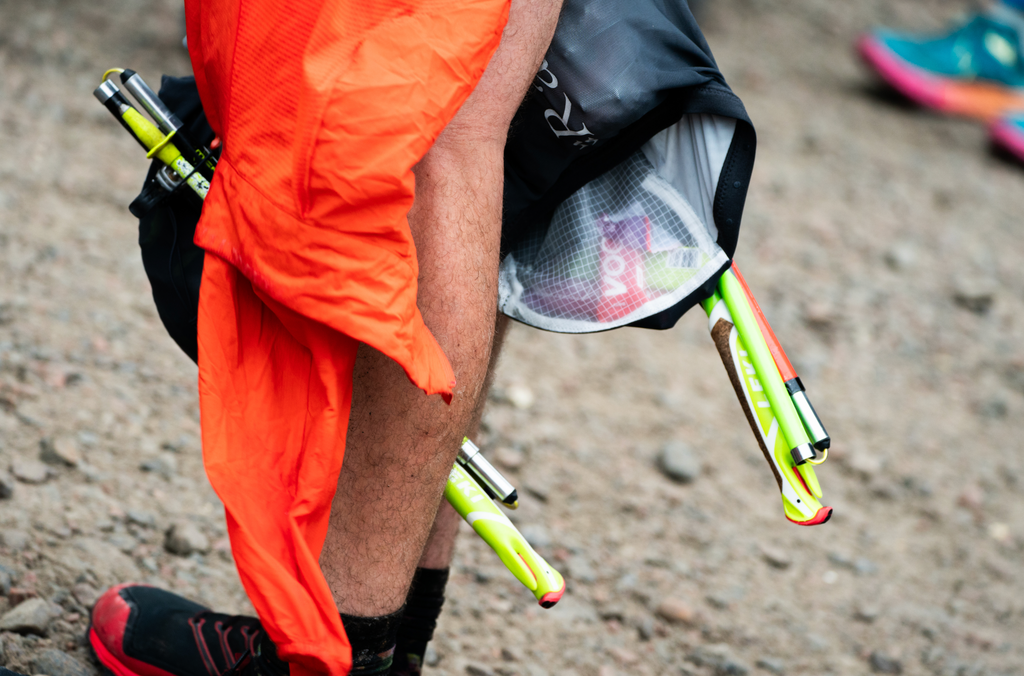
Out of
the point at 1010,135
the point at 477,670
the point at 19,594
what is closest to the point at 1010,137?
the point at 1010,135

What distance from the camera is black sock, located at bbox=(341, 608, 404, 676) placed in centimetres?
92

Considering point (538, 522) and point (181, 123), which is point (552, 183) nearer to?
point (181, 123)

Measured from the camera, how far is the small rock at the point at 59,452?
5.11 ft

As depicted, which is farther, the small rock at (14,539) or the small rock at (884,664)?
the small rock at (884,664)

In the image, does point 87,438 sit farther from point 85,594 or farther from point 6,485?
point 85,594

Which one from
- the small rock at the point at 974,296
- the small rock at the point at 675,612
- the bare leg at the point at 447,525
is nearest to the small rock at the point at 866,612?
the small rock at the point at 675,612

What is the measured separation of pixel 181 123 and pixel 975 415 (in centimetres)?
252

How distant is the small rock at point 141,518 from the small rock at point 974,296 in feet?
9.44

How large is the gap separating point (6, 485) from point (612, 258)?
1047 millimetres

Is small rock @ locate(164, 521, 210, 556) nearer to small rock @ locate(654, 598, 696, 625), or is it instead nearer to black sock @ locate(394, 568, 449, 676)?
black sock @ locate(394, 568, 449, 676)

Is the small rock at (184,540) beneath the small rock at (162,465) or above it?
beneath

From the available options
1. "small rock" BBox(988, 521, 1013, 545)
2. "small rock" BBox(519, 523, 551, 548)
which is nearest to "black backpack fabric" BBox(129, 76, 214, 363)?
"small rock" BBox(519, 523, 551, 548)

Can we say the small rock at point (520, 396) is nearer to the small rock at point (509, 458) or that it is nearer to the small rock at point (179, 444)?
the small rock at point (509, 458)

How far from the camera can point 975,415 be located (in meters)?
2.73
